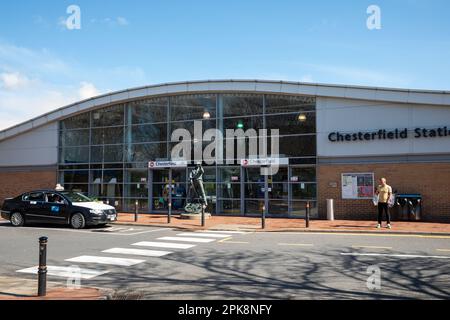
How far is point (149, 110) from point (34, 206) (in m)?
9.65

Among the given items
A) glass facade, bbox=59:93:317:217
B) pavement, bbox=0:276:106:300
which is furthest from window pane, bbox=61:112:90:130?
pavement, bbox=0:276:106:300

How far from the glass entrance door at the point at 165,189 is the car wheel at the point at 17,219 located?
790cm

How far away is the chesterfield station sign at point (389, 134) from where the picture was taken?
1750 cm

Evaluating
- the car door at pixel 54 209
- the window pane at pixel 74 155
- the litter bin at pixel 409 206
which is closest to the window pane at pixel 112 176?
the window pane at pixel 74 155

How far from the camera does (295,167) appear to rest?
2045 cm

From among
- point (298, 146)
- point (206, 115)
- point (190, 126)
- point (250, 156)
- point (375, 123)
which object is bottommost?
point (250, 156)

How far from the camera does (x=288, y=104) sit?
2084 centimetres

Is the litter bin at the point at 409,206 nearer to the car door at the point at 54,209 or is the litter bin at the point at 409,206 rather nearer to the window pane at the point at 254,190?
the window pane at the point at 254,190

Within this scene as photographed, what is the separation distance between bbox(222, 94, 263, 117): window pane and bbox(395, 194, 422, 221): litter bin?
7981mm

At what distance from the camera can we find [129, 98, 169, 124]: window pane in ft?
77.8

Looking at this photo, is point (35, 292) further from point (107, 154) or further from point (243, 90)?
point (107, 154)

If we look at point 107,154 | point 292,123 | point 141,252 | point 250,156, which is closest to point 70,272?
point 141,252
